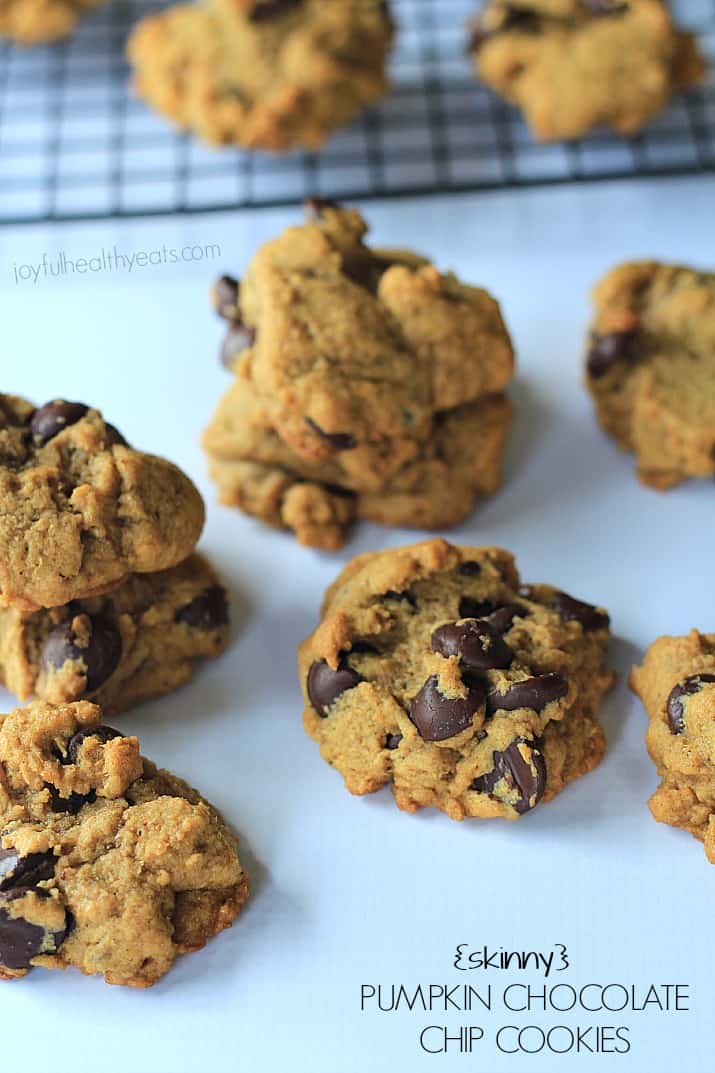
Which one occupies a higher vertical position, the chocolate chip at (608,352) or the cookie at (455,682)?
the chocolate chip at (608,352)

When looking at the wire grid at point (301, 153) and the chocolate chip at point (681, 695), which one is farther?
the wire grid at point (301, 153)

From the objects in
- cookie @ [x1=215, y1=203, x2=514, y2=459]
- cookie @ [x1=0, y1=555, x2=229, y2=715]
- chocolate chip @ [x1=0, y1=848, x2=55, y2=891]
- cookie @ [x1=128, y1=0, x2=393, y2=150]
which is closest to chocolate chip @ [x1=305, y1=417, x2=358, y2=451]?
cookie @ [x1=215, y1=203, x2=514, y2=459]

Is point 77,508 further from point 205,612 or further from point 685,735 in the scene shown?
point 685,735

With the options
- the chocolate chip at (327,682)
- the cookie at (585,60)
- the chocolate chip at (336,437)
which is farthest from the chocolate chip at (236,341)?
the cookie at (585,60)

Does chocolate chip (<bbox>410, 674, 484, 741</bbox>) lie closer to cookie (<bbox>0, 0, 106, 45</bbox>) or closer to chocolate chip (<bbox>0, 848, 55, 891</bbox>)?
chocolate chip (<bbox>0, 848, 55, 891</bbox>)

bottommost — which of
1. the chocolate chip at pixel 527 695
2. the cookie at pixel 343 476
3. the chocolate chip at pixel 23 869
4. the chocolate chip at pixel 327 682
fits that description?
the chocolate chip at pixel 23 869

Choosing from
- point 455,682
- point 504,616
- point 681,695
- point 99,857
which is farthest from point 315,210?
point 99,857

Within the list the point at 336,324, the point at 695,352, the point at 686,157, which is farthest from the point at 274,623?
the point at 686,157

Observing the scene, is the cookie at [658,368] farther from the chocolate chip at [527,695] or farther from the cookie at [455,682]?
the chocolate chip at [527,695]
